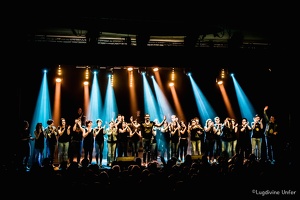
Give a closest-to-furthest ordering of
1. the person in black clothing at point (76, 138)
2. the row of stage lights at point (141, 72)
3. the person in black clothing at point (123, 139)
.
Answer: the person in black clothing at point (76, 138), the person in black clothing at point (123, 139), the row of stage lights at point (141, 72)

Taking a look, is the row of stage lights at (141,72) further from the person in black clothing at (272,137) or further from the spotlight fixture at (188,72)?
the person in black clothing at (272,137)

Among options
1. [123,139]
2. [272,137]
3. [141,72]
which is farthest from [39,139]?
[272,137]

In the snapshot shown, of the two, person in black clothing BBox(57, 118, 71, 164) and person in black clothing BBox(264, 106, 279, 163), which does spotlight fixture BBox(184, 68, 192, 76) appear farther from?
person in black clothing BBox(57, 118, 71, 164)

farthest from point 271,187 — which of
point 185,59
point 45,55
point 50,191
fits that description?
point 45,55

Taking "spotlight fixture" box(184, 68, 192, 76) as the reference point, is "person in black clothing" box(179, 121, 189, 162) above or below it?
below

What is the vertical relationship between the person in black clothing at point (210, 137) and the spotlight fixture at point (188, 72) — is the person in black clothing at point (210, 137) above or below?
below

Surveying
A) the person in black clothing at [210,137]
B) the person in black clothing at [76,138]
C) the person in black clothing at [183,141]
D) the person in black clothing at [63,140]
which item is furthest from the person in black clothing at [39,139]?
the person in black clothing at [210,137]

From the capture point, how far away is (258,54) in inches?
327

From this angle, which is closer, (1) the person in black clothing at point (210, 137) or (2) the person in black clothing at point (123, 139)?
(2) the person in black clothing at point (123, 139)

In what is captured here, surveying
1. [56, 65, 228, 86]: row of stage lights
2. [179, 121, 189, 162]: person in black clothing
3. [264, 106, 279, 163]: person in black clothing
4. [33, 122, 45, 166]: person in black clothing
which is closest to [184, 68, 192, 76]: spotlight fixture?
[56, 65, 228, 86]: row of stage lights

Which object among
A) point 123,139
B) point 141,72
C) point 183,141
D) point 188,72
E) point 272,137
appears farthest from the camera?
point 188,72

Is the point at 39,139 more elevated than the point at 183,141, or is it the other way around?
the point at 39,139

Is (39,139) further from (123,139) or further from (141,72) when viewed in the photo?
(141,72)

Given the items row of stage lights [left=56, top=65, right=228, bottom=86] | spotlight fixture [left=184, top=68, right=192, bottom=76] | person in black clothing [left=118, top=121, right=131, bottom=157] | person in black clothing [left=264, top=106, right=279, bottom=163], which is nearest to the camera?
person in black clothing [left=118, top=121, right=131, bottom=157]
